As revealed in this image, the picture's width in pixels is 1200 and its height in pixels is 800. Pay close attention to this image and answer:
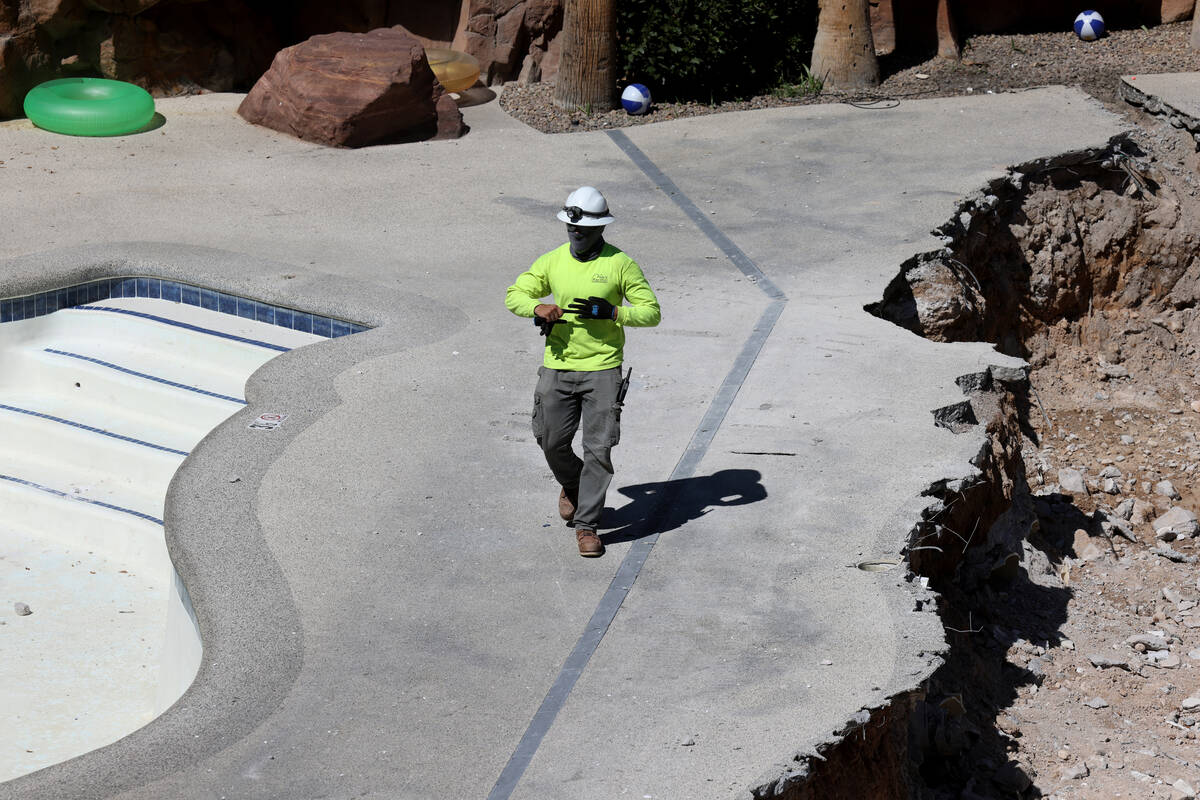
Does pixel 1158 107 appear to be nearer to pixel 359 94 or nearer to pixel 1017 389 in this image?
pixel 1017 389

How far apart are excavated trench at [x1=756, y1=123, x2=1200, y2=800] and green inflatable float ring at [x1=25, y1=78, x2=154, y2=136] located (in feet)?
25.4

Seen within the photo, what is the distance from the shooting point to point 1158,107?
1273 centimetres

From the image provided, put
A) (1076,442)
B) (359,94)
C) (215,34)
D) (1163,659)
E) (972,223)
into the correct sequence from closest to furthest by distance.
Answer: (1163,659), (1076,442), (972,223), (359,94), (215,34)

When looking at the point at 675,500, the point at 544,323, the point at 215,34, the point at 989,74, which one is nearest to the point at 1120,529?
the point at 675,500

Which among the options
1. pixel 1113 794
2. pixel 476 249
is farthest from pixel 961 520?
pixel 476 249

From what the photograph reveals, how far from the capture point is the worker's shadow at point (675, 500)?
6609mm

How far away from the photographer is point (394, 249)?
10523mm

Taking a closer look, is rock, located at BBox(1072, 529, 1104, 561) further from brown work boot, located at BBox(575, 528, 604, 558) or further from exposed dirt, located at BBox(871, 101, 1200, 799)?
brown work boot, located at BBox(575, 528, 604, 558)

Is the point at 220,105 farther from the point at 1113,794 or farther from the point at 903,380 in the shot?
the point at 1113,794

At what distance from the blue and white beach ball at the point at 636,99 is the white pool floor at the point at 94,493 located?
5.64m

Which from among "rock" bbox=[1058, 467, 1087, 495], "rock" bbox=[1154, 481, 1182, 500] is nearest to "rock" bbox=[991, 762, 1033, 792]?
"rock" bbox=[1058, 467, 1087, 495]

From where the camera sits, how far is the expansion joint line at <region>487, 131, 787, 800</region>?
199 inches

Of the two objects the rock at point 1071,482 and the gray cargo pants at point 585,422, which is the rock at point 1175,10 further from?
the gray cargo pants at point 585,422

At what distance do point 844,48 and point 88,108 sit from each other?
7.64m
